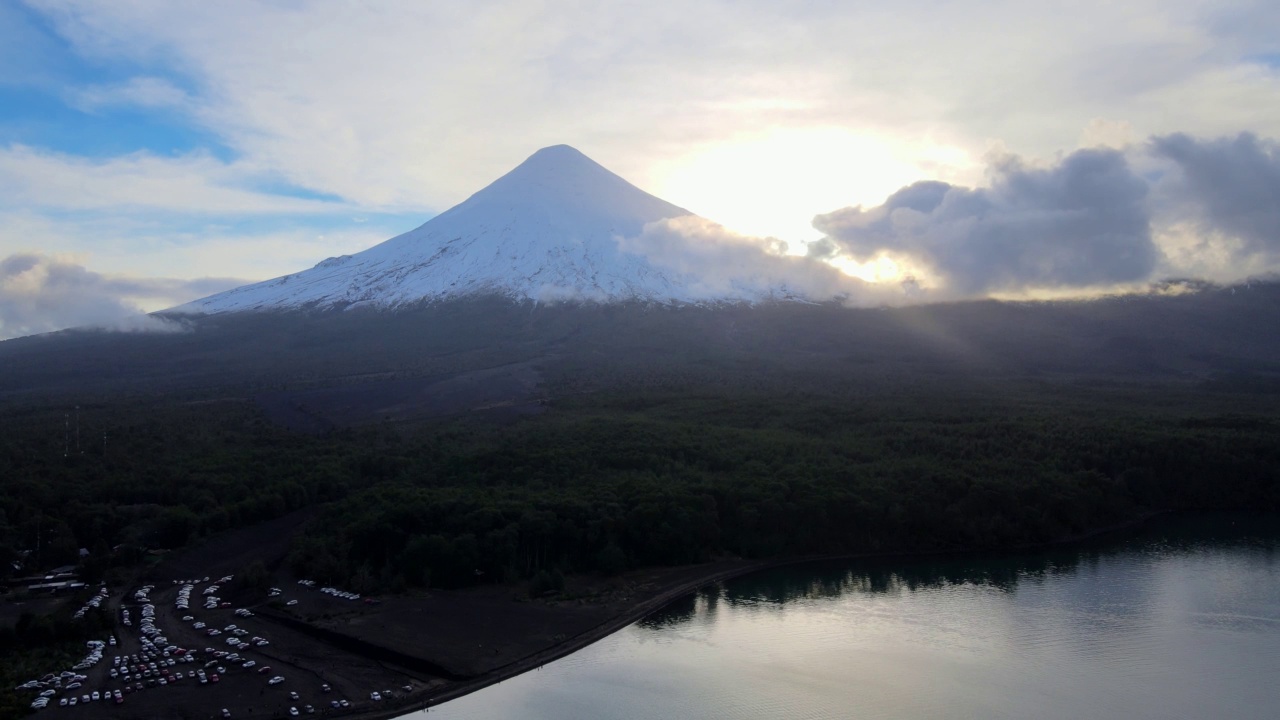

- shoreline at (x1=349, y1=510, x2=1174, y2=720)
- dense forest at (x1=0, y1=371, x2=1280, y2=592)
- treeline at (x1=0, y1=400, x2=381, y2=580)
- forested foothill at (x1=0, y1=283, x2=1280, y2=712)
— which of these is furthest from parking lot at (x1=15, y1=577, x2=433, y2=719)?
treeline at (x1=0, y1=400, x2=381, y2=580)

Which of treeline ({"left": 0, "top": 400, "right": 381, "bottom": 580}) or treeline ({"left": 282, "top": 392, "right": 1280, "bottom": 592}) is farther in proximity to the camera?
treeline ({"left": 0, "top": 400, "right": 381, "bottom": 580})

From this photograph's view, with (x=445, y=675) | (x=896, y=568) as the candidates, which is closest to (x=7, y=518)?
(x=445, y=675)

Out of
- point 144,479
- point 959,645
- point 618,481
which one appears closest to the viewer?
point 959,645

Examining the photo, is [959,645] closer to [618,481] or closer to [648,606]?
[648,606]

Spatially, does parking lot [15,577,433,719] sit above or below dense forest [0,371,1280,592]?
below

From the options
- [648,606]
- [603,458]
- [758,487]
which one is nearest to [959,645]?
[648,606]

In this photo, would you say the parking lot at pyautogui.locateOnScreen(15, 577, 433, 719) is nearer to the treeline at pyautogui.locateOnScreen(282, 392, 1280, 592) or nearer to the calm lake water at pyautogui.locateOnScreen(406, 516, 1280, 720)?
the calm lake water at pyautogui.locateOnScreen(406, 516, 1280, 720)

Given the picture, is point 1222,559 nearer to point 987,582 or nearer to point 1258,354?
point 987,582
